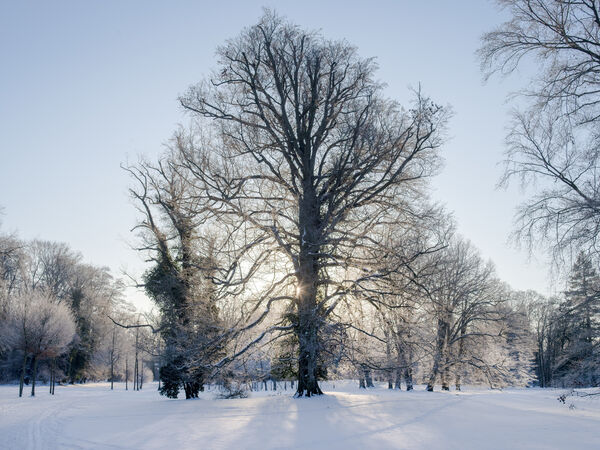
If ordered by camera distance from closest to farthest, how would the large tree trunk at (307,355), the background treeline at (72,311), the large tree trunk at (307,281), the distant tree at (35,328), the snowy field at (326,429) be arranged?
the snowy field at (326,429) < the large tree trunk at (307,355) < the large tree trunk at (307,281) < the distant tree at (35,328) < the background treeline at (72,311)

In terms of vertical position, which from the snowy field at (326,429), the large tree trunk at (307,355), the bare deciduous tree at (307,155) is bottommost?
the snowy field at (326,429)

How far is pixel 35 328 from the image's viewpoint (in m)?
28.9

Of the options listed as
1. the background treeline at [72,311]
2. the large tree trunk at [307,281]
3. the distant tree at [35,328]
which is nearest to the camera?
the large tree trunk at [307,281]

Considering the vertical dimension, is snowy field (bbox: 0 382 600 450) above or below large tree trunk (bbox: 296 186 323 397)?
below

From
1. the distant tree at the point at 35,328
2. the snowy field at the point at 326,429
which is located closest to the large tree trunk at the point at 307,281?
the snowy field at the point at 326,429

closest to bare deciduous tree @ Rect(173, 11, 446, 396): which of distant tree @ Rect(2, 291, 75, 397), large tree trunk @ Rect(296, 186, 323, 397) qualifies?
large tree trunk @ Rect(296, 186, 323, 397)

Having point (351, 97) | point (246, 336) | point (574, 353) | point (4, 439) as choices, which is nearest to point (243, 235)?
point (246, 336)

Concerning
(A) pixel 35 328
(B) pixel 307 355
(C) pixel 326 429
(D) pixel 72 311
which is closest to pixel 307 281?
(B) pixel 307 355

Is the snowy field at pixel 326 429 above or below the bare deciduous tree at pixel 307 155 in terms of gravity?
below

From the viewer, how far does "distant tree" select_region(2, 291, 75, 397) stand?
1134 inches

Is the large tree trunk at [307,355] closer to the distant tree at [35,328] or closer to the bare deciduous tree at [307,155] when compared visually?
the bare deciduous tree at [307,155]

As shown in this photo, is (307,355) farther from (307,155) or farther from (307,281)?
(307,155)

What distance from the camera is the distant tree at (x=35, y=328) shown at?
2880 centimetres

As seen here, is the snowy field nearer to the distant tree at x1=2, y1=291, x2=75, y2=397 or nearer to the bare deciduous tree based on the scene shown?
the bare deciduous tree
